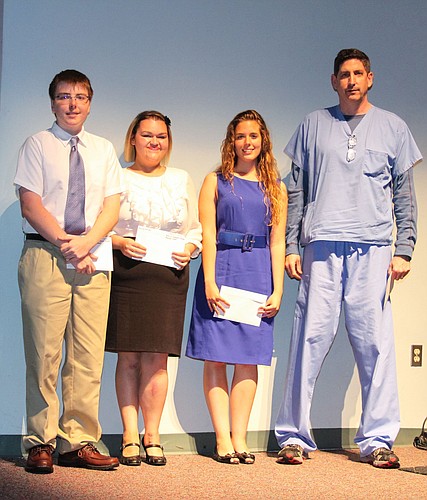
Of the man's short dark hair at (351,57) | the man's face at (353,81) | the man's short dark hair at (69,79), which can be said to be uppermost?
the man's short dark hair at (351,57)

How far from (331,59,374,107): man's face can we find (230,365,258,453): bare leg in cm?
129

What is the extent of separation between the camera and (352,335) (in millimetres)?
3982

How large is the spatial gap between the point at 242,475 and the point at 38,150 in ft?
4.97

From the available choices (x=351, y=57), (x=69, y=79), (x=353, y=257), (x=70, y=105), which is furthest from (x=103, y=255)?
(x=351, y=57)

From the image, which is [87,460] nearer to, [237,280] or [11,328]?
[11,328]

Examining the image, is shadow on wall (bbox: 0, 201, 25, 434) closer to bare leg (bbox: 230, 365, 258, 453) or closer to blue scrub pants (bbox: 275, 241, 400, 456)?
bare leg (bbox: 230, 365, 258, 453)

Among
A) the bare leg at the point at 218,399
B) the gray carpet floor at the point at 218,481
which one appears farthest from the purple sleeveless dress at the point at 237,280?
the gray carpet floor at the point at 218,481

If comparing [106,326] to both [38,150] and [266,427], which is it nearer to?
[38,150]

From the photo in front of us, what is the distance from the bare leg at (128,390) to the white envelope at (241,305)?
0.42 m

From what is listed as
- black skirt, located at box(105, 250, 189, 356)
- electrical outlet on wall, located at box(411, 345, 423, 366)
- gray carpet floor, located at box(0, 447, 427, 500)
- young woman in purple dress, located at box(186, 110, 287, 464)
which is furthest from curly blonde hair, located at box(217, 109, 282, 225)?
electrical outlet on wall, located at box(411, 345, 423, 366)

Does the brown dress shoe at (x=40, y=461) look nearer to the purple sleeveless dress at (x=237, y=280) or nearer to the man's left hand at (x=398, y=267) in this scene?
the purple sleeveless dress at (x=237, y=280)

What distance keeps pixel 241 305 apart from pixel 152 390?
53 cm

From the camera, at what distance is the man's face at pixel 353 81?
3.95m

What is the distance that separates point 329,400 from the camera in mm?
4461
